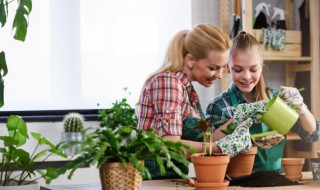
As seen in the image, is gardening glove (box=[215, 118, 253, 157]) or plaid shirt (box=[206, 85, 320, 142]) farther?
plaid shirt (box=[206, 85, 320, 142])

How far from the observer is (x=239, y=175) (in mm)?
2387

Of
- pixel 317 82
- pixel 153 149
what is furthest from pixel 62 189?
pixel 317 82

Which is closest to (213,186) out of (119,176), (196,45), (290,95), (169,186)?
(169,186)

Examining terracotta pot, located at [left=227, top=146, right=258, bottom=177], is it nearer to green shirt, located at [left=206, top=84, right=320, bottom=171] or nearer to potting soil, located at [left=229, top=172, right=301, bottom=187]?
potting soil, located at [left=229, top=172, right=301, bottom=187]

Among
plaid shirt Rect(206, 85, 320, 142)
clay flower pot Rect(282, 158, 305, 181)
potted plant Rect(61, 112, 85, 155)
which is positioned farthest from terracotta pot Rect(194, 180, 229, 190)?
potted plant Rect(61, 112, 85, 155)

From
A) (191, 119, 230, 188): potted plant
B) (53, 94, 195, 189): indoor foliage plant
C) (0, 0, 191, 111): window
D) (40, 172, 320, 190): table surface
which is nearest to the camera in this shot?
(53, 94, 195, 189): indoor foliage plant

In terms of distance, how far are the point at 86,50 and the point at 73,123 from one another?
70 centimetres

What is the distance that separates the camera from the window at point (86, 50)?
4.57 m

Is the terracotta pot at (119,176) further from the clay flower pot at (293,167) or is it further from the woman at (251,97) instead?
the woman at (251,97)

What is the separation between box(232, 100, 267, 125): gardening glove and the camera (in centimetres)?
240

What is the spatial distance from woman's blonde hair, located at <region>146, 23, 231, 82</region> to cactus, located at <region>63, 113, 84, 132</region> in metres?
1.69

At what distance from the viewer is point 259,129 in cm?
286

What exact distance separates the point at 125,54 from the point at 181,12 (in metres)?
0.54

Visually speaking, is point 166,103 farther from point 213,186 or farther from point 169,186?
point 213,186
